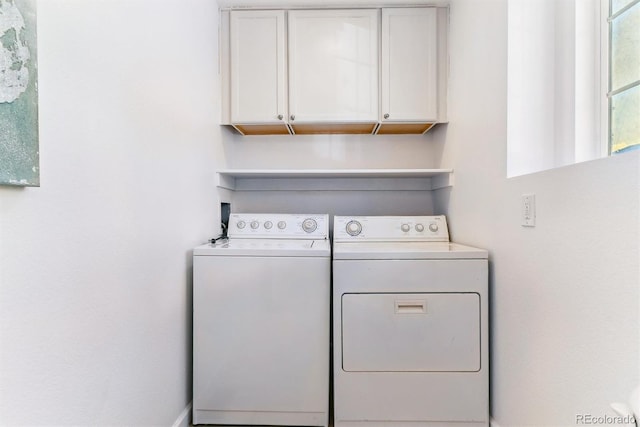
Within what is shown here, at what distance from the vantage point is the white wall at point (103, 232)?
712 millimetres

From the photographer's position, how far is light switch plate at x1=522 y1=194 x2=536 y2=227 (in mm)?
1132

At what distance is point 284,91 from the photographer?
2027mm

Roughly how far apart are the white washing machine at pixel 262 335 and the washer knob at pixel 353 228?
555 mm

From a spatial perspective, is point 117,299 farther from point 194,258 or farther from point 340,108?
point 340,108

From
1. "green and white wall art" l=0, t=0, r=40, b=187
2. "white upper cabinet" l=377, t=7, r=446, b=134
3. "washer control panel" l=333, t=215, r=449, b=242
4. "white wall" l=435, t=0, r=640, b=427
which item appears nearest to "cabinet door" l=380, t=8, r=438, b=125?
"white upper cabinet" l=377, t=7, r=446, b=134

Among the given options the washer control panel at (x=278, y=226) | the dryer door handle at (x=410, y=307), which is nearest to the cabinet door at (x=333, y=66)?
the washer control panel at (x=278, y=226)

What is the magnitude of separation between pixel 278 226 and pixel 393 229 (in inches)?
29.3

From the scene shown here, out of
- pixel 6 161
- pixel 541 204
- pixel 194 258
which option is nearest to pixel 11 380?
pixel 6 161

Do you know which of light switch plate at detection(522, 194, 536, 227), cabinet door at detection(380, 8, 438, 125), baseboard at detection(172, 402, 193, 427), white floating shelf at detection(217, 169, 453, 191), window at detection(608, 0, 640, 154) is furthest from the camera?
white floating shelf at detection(217, 169, 453, 191)

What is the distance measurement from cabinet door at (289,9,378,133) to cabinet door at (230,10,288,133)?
73 millimetres

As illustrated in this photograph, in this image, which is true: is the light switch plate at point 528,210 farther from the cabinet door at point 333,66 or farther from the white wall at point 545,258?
the cabinet door at point 333,66

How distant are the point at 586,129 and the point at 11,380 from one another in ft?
5.79

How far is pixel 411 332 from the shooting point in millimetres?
1450

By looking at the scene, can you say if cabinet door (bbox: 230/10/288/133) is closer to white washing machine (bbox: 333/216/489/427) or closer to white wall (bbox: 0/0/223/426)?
white wall (bbox: 0/0/223/426)
